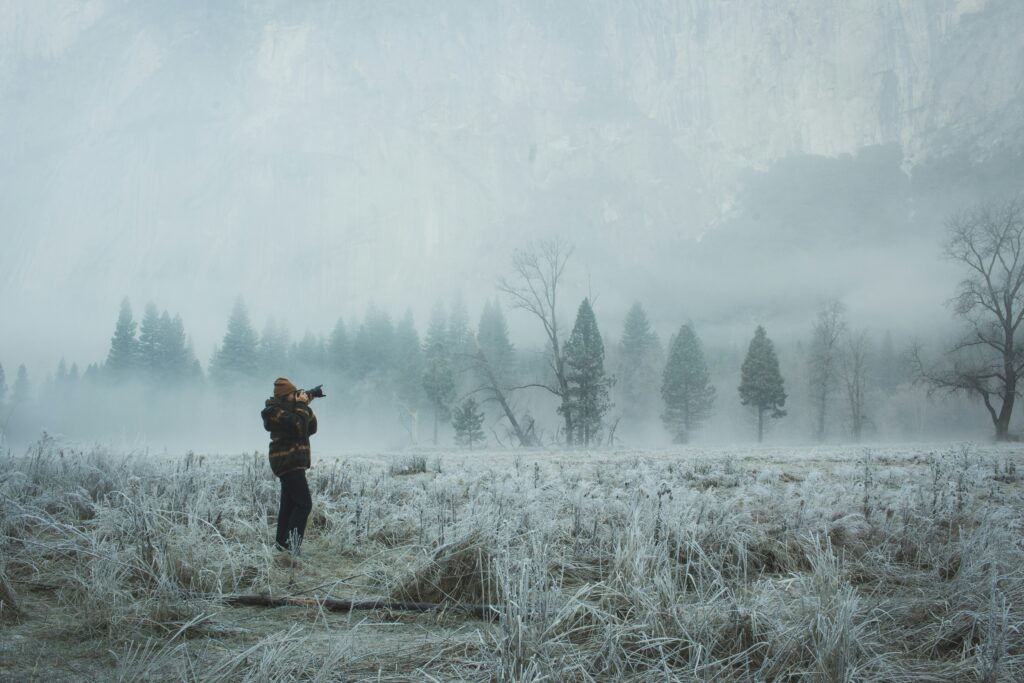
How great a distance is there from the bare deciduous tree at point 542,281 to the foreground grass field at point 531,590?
2583cm

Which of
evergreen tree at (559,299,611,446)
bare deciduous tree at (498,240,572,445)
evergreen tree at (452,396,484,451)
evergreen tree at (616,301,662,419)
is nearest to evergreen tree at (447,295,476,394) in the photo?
→ evergreen tree at (452,396,484,451)

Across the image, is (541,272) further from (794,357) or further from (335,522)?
(794,357)

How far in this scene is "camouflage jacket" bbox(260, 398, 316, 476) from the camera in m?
6.40

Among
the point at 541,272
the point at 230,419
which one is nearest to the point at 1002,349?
the point at 541,272

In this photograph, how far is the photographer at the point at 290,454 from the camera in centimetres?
639

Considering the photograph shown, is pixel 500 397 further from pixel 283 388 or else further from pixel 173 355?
pixel 173 355

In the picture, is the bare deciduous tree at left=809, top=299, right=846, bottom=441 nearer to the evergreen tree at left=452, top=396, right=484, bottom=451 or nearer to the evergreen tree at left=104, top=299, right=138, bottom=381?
the evergreen tree at left=452, top=396, right=484, bottom=451

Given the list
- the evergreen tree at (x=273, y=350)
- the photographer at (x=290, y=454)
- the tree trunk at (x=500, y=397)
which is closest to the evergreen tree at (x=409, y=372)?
the evergreen tree at (x=273, y=350)

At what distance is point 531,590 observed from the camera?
120 inches

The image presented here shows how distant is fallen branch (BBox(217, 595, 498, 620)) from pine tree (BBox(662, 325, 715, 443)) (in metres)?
55.8

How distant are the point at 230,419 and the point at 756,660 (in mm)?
65002

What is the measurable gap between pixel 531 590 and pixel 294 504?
4410mm

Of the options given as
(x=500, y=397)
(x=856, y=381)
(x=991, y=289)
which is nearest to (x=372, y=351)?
(x=500, y=397)

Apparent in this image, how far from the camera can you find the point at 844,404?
75.9 metres
